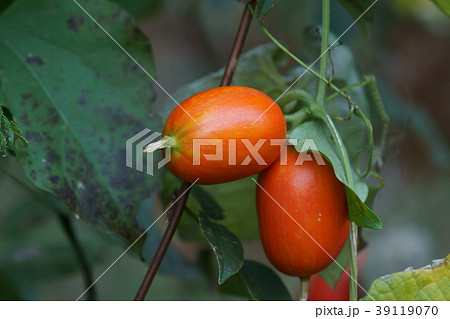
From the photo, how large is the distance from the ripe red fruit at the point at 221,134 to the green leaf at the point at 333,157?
0.04 metres

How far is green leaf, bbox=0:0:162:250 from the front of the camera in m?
0.71

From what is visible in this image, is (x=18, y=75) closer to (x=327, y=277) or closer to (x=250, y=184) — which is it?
(x=250, y=184)

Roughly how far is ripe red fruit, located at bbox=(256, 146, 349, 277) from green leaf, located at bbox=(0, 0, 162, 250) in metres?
0.19

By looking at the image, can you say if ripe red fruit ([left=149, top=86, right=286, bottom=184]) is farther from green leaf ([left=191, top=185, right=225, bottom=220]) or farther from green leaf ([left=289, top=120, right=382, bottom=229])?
green leaf ([left=191, top=185, right=225, bottom=220])

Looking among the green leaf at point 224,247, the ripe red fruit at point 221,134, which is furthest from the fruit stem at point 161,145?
the green leaf at point 224,247

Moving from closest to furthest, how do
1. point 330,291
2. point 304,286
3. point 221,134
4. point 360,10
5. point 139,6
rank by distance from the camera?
point 221,134, point 304,286, point 360,10, point 330,291, point 139,6

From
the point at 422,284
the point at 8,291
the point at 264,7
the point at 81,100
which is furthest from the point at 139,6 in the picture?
the point at 422,284

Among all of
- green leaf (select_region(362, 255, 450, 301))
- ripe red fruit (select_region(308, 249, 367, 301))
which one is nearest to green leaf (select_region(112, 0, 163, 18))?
ripe red fruit (select_region(308, 249, 367, 301))

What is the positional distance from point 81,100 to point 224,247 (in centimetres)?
29

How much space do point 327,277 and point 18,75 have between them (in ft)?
1.71

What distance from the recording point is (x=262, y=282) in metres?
0.73

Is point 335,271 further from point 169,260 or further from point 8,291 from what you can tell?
point 8,291

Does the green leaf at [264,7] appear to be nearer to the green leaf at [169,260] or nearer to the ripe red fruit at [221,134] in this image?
the ripe red fruit at [221,134]
